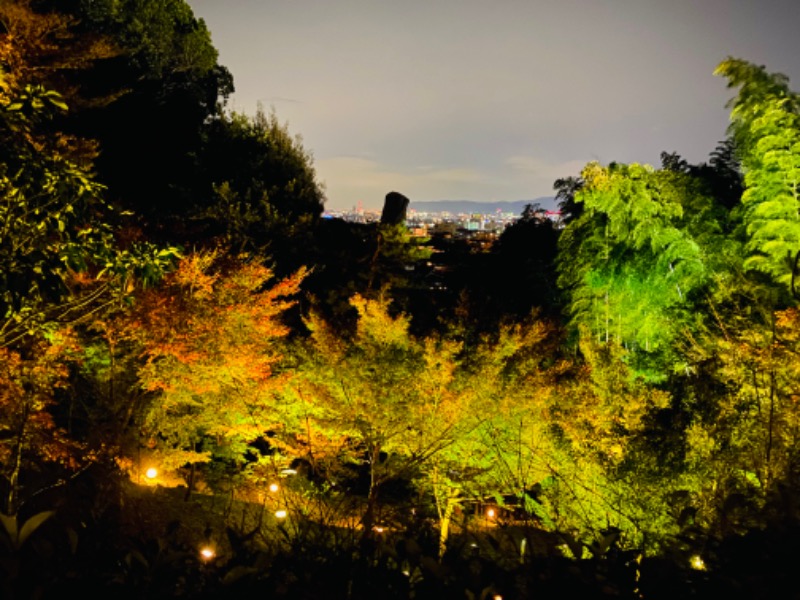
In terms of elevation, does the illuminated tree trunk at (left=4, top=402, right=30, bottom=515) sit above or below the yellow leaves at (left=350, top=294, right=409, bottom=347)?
below

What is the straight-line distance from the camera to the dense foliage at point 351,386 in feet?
7.00

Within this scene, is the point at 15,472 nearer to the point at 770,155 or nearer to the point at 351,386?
the point at 351,386

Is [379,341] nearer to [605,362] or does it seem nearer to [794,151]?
[605,362]

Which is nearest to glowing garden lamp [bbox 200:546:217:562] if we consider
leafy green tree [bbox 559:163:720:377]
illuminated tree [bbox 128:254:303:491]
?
illuminated tree [bbox 128:254:303:491]

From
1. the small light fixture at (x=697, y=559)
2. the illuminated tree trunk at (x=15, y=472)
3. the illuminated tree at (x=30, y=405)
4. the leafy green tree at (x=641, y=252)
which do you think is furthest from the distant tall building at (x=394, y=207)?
the small light fixture at (x=697, y=559)

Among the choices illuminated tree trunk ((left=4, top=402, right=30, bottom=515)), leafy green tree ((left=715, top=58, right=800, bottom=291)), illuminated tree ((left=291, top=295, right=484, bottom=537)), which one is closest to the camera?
illuminated tree trunk ((left=4, top=402, right=30, bottom=515))

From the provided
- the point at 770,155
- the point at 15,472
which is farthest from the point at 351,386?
the point at 770,155

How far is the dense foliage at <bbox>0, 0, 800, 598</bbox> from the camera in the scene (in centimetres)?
213

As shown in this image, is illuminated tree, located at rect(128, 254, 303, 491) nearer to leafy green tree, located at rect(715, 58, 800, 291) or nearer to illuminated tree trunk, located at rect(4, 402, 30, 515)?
illuminated tree trunk, located at rect(4, 402, 30, 515)

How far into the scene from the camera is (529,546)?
7.00 feet

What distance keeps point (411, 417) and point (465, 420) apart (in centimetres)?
106

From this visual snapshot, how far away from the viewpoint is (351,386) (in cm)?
1015

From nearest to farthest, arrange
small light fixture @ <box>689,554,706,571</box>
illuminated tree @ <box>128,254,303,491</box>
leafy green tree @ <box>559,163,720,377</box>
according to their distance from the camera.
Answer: small light fixture @ <box>689,554,706,571</box>, illuminated tree @ <box>128,254,303,491</box>, leafy green tree @ <box>559,163,720,377</box>

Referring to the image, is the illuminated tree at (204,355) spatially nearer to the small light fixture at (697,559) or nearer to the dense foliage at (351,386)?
the dense foliage at (351,386)
